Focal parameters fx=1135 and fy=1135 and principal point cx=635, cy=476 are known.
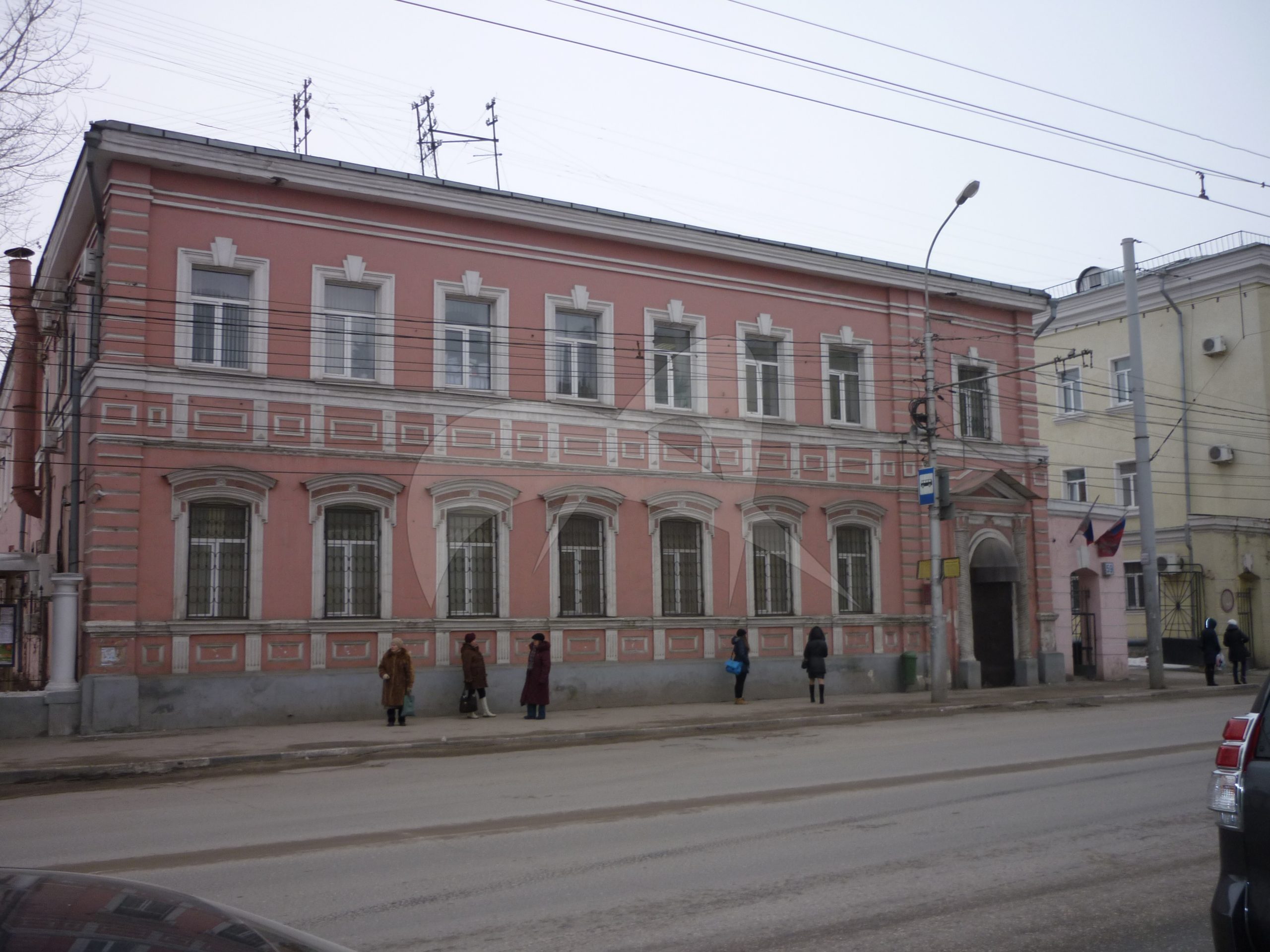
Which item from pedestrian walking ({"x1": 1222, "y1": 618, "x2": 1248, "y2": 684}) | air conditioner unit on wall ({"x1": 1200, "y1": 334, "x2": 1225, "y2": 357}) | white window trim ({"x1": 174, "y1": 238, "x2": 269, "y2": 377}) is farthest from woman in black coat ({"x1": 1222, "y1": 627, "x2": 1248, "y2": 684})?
white window trim ({"x1": 174, "y1": 238, "x2": 269, "y2": 377})

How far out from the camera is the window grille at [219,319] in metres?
20.4

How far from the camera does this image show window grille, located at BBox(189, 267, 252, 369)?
20.4m

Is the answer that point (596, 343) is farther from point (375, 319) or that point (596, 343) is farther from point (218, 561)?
point (218, 561)

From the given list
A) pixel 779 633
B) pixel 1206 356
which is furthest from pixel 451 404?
pixel 1206 356

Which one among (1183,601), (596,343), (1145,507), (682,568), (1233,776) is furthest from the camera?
(1183,601)

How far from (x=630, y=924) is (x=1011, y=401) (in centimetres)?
2693

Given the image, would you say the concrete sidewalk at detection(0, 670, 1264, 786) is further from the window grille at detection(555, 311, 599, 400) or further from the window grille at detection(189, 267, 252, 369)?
the window grille at detection(555, 311, 599, 400)

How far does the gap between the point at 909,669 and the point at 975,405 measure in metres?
7.61

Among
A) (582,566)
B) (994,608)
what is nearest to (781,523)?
(582,566)

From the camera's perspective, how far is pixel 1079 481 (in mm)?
42781

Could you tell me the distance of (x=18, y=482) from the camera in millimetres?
25688

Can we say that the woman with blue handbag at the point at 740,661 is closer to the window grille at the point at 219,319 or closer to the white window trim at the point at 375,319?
the white window trim at the point at 375,319

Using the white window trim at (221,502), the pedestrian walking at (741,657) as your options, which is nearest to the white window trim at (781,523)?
the pedestrian walking at (741,657)

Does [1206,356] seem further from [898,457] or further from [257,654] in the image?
[257,654]
